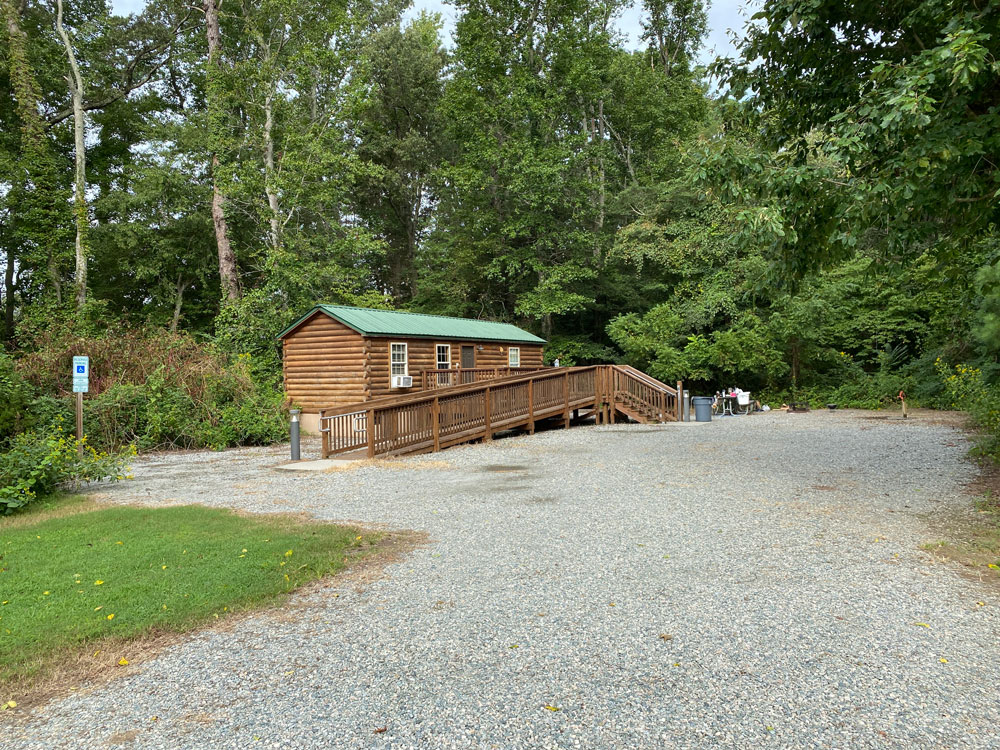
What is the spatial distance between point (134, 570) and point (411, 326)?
43.9ft

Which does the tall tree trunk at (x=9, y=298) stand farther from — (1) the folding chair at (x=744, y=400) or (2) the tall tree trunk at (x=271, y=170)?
(1) the folding chair at (x=744, y=400)

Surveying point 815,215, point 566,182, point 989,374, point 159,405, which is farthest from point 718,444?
point 566,182

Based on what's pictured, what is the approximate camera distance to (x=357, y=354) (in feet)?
52.0

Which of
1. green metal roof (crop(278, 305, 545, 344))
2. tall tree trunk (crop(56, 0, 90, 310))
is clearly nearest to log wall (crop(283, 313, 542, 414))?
green metal roof (crop(278, 305, 545, 344))

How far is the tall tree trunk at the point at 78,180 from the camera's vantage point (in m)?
20.3

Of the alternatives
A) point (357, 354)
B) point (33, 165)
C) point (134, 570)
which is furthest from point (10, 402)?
point (33, 165)

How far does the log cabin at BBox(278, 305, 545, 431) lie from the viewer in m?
15.8

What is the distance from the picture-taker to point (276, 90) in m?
23.7

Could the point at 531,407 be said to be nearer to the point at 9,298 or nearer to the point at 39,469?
the point at 39,469

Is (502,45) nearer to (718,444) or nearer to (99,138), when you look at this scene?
(99,138)

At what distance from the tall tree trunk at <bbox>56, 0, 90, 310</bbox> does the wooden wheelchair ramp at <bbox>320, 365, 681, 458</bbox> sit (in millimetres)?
12926

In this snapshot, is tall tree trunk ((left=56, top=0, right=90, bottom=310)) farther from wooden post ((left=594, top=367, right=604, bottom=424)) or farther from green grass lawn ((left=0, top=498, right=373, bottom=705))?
wooden post ((left=594, top=367, right=604, bottom=424))

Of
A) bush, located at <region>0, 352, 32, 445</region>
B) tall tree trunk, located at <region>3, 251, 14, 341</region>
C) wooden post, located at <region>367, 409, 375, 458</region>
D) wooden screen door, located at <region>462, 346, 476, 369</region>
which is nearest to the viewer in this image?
bush, located at <region>0, 352, 32, 445</region>

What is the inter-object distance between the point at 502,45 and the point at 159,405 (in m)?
23.5
